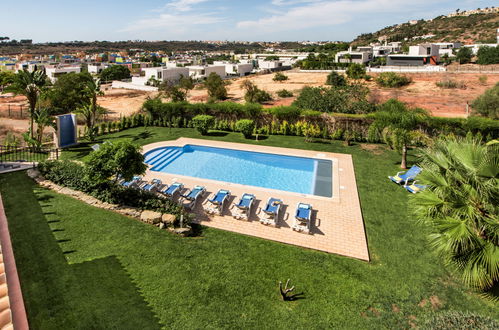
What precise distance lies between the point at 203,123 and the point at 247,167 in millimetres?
6794

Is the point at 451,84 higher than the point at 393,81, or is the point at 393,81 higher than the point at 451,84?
the point at 393,81

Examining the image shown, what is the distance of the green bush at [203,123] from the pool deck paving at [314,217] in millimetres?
7736

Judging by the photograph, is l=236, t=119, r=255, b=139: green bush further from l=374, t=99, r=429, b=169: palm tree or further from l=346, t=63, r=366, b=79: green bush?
l=346, t=63, r=366, b=79: green bush

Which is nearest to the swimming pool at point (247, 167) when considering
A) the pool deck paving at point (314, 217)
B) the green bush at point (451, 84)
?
the pool deck paving at point (314, 217)

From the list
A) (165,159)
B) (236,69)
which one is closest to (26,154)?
(165,159)

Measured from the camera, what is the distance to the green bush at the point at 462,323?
486cm

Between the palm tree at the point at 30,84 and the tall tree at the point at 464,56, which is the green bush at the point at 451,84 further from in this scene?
the palm tree at the point at 30,84

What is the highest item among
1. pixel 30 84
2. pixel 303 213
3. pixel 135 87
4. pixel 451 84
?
pixel 135 87

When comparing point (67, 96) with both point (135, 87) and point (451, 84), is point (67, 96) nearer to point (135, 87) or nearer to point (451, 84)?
point (135, 87)

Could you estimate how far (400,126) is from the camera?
16.1 metres

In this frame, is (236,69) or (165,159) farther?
(236,69)

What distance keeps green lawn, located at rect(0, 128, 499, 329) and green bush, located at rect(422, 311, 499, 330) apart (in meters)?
1.41

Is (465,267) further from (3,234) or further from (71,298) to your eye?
(3,234)

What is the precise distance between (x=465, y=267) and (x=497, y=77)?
2133 inches
